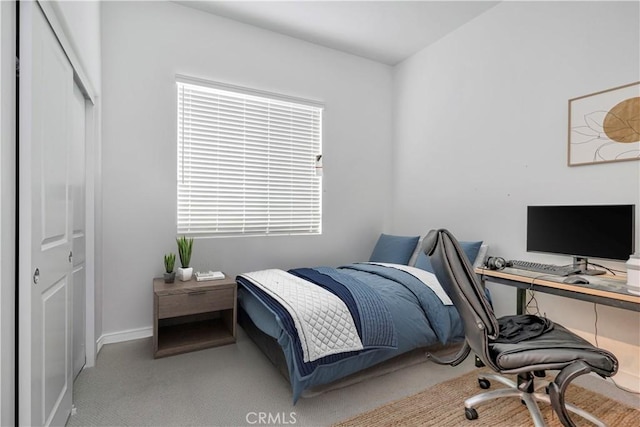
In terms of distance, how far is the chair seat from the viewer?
4.99 feet

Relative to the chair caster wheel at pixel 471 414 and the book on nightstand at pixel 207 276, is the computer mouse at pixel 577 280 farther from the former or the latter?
the book on nightstand at pixel 207 276

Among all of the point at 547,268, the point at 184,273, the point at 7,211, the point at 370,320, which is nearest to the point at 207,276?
the point at 184,273

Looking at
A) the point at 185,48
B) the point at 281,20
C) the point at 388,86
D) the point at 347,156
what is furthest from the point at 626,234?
the point at 185,48

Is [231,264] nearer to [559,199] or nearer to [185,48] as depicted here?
[185,48]

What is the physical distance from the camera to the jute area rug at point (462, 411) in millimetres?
1756

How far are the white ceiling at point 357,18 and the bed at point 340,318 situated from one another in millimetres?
2274

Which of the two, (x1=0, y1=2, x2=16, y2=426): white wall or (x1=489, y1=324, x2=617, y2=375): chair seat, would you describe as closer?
(x1=0, y1=2, x2=16, y2=426): white wall

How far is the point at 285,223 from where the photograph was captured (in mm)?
3668

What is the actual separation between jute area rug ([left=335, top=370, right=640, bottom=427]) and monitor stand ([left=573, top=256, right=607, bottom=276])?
77cm

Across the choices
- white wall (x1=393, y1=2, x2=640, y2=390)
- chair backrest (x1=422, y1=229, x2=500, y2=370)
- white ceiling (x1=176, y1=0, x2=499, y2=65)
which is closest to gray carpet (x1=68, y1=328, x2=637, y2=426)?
chair backrest (x1=422, y1=229, x2=500, y2=370)

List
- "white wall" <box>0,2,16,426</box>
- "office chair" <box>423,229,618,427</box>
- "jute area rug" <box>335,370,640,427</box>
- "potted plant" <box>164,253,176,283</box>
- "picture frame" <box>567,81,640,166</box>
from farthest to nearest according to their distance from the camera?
"potted plant" <box>164,253,176,283</box>, "picture frame" <box>567,81,640,166</box>, "jute area rug" <box>335,370,640,427</box>, "office chair" <box>423,229,618,427</box>, "white wall" <box>0,2,16,426</box>

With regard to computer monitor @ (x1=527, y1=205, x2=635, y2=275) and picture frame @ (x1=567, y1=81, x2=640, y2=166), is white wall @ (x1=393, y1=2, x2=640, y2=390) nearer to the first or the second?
picture frame @ (x1=567, y1=81, x2=640, y2=166)

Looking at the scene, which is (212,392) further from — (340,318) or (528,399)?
(528,399)
